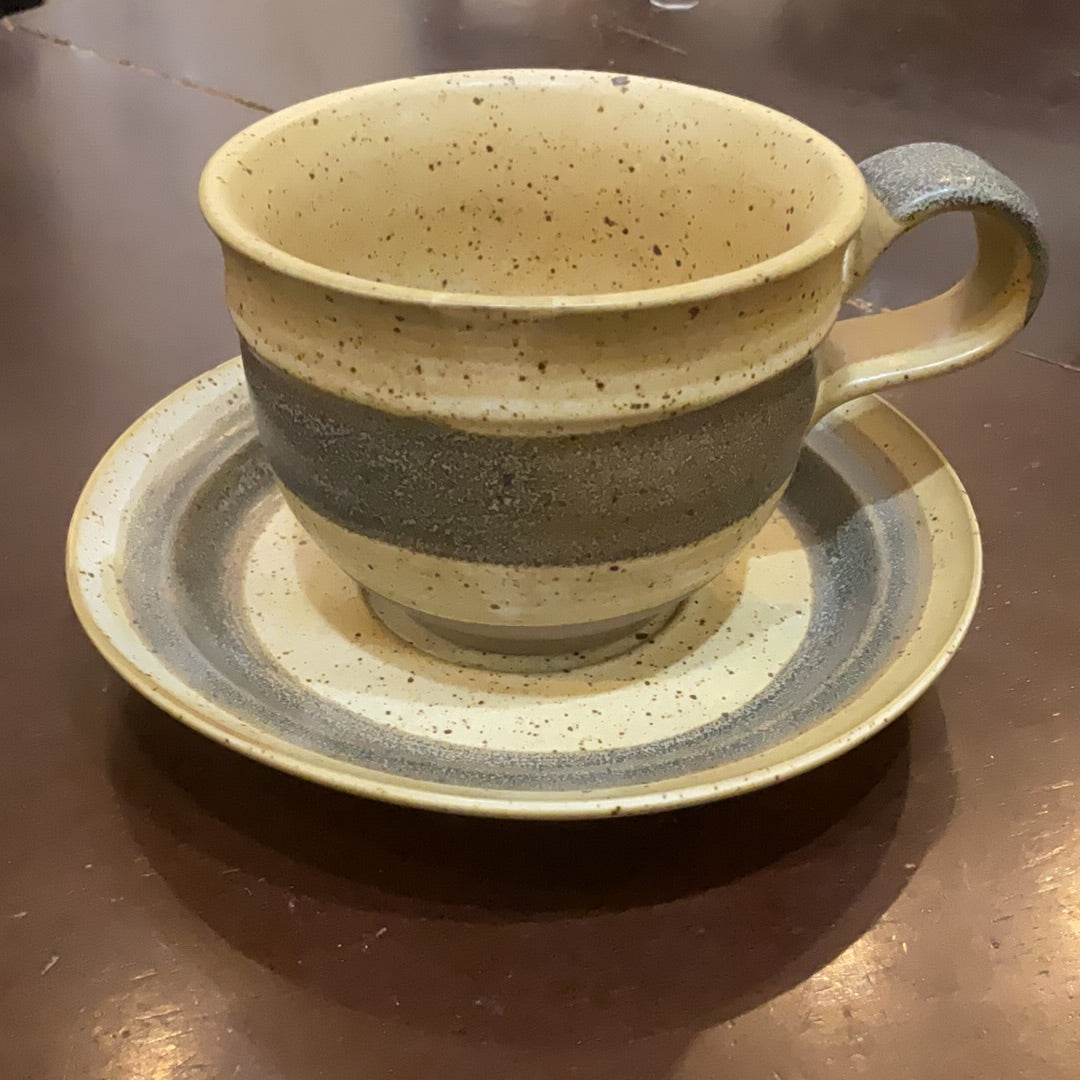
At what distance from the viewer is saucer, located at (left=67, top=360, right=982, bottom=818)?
41cm

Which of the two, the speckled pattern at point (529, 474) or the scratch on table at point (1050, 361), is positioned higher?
the speckled pattern at point (529, 474)

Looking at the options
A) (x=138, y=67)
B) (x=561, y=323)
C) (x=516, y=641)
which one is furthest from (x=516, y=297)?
(x=138, y=67)

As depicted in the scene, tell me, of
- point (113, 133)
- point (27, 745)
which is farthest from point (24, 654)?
point (113, 133)

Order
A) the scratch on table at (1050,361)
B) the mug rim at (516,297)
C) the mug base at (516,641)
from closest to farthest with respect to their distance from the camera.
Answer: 1. the mug rim at (516,297)
2. the mug base at (516,641)
3. the scratch on table at (1050,361)

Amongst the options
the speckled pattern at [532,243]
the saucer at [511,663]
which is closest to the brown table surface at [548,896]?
the saucer at [511,663]

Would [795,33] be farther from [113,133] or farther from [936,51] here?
[113,133]

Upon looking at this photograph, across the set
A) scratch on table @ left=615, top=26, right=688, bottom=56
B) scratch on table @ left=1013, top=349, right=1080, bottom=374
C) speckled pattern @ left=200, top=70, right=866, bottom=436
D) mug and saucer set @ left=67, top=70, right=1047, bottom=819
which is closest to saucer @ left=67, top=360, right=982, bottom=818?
mug and saucer set @ left=67, top=70, right=1047, bottom=819

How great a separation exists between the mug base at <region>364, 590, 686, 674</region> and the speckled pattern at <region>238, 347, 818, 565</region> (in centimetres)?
6

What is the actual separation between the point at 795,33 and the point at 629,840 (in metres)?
1.14

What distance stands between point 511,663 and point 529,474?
13cm

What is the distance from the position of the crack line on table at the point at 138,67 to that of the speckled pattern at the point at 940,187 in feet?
2.51

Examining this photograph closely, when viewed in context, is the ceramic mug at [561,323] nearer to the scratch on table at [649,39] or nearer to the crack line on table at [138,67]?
the crack line on table at [138,67]

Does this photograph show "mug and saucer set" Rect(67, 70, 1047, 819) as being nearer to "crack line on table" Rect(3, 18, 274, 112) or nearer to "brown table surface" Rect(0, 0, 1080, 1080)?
"brown table surface" Rect(0, 0, 1080, 1080)

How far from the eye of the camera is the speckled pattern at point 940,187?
454 millimetres
